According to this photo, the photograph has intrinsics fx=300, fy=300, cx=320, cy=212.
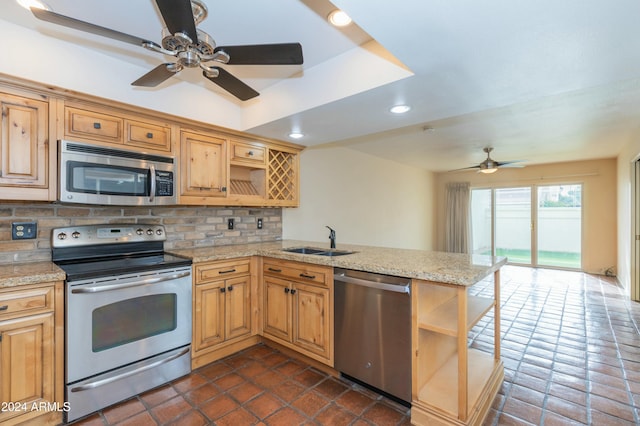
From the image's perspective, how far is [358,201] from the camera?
16.9ft

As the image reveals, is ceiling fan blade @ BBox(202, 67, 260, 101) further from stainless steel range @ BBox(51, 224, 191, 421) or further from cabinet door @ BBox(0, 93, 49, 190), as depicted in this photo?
stainless steel range @ BBox(51, 224, 191, 421)

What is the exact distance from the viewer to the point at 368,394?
213 centimetres

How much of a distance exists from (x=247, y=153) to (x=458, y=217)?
6.38 meters

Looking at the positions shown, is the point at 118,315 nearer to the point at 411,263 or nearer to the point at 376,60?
the point at 411,263

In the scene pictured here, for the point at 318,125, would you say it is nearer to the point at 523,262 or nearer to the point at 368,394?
the point at 368,394

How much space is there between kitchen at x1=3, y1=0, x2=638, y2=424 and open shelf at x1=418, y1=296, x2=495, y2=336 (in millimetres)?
2214

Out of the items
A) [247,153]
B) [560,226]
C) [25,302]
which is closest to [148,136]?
[247,153]

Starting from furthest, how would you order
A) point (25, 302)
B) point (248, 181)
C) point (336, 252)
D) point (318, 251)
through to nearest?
point (248, 181), point (318, 251), point (336, 252), point (25, 302)

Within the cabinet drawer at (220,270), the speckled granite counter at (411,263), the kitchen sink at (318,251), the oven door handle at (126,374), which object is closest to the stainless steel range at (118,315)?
the oven door handle at (126,374)

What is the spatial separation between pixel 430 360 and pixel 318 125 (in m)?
2.15

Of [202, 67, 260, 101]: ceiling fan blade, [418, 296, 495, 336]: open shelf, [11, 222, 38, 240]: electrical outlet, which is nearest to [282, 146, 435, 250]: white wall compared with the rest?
[418, 296, 495, 336]: open shelf

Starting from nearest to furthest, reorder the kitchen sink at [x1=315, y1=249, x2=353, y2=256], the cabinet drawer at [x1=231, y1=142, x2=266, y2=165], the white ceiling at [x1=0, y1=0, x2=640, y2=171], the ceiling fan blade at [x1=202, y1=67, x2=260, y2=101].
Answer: the white ceiling at [x1=0, y1=0, x2=640, y2=171] → the ceiling fan blade at [x1=202, y1=67, x2=260, y2=101] → the kitchen sink at [x1=315, y1=249, x2=353, y2=256] → the cabinet drawer at [x1=231, y1=142, x2=266, y2=165]

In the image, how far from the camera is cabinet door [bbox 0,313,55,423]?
1.64 meters

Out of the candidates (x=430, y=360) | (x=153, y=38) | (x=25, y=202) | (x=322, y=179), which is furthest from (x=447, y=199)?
(x=25, y=202)
